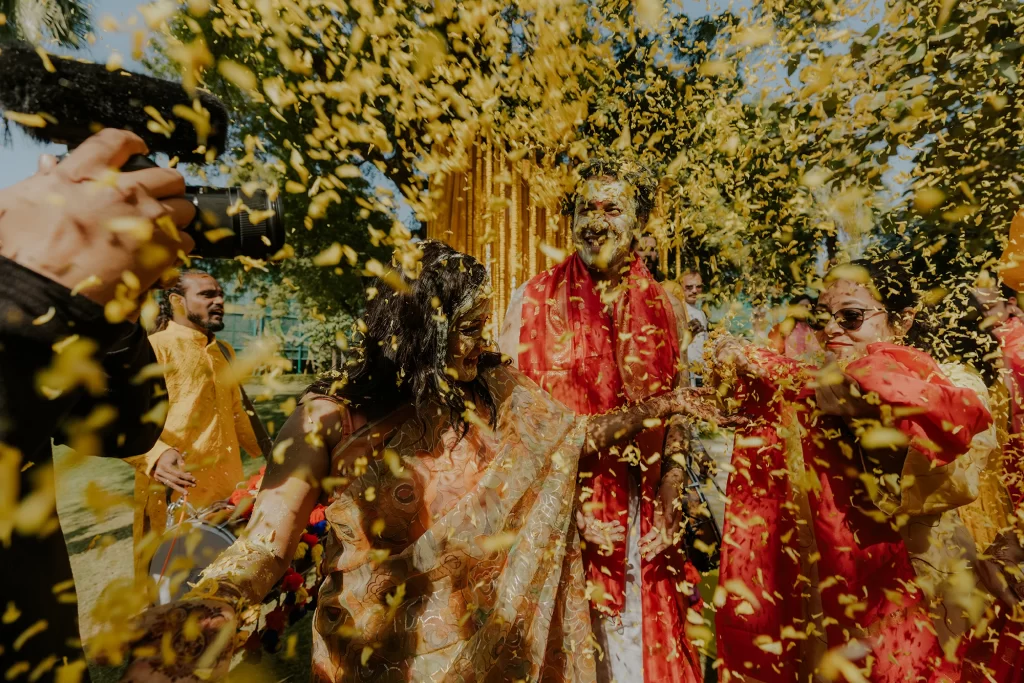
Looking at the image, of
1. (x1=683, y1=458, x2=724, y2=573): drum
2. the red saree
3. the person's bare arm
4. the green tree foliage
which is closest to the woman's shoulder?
the person's bare arm

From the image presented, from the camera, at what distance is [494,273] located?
12.3 ft

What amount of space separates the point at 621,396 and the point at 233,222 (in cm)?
178

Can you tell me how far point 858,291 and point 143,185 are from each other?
2341 mm

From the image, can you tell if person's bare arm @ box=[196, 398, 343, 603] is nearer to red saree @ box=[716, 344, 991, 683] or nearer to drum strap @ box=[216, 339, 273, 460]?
red saree @ box=[716, 344, 991, 683]

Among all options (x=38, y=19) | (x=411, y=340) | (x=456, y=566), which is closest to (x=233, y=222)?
(x=411, y=340)

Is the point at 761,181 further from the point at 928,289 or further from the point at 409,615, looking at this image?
the point at 409,615

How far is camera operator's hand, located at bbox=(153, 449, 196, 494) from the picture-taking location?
305 centimetres

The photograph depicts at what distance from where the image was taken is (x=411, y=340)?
A: 167 cm

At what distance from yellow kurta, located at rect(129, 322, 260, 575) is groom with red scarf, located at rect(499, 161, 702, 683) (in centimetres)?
251

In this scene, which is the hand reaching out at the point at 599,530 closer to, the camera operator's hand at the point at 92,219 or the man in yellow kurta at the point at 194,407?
the camera operator's hand at the point at 92,219

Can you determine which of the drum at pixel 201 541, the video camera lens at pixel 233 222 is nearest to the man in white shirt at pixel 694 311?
the drum at pixel 201 541

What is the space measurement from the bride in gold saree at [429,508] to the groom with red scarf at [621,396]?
453 mm

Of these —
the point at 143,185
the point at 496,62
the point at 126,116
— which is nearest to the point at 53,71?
the point at 126,116

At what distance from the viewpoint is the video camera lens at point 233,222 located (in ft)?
3.68
